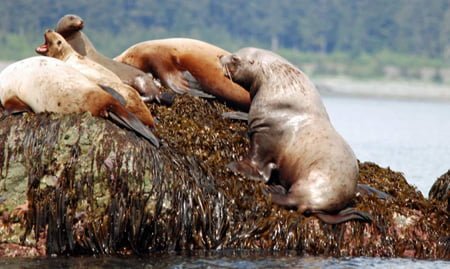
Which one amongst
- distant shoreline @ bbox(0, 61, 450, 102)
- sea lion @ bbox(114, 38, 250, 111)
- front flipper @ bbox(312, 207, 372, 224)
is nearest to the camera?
front flipper @ bbox(312, 207, 372, 224)

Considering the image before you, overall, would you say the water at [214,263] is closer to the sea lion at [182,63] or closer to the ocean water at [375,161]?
the ocean water at [375,161]

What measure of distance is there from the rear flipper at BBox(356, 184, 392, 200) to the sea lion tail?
1862 millimetres

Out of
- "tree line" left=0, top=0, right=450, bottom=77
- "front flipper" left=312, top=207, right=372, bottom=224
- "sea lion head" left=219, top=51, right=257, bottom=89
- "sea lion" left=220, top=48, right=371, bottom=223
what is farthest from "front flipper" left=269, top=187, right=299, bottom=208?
"tree line" left=0, top=0, right=450, bottom=77

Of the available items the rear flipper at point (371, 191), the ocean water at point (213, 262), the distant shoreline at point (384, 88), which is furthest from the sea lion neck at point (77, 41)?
the distant shoreline at point (384, 88)

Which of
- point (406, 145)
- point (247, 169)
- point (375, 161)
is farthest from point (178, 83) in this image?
point (406, 145)

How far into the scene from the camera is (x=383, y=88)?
92188 mm

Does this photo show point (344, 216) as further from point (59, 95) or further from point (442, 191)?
point (59, 95)

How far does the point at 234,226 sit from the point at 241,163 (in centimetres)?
76

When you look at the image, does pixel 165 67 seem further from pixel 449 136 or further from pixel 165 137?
pixel 449 136

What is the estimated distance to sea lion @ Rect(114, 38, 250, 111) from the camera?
1233 cm

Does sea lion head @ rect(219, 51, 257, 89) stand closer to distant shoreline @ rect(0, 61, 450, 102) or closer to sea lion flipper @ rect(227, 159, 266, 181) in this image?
sea lion flipper @ rect(227, 159, 266, 181)

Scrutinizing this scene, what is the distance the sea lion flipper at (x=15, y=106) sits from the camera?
10.7m

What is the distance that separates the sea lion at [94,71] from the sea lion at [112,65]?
10.7 inches

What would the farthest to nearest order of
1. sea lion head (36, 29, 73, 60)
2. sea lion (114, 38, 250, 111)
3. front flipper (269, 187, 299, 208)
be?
sea lion (114, 38, 250, 111) < sea lion head (36, 29, 73, 60) < front flipper (269, 187, 299, 208)
